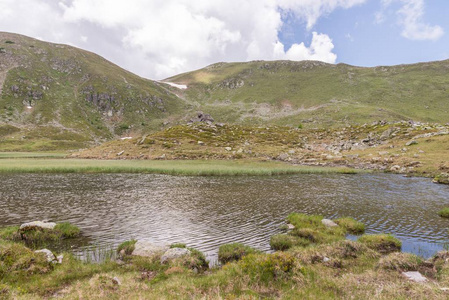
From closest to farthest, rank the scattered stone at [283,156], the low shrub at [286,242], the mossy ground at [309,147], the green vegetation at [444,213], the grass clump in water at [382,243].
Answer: the grass clump in water at [382,243], the low shrub at [286,242], the green vegetation at [444,213], the mossy ground at [309,147], the scattered stone at [283,156]

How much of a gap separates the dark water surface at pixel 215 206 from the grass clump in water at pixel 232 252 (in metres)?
0.81

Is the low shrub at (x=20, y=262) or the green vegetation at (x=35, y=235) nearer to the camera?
the low shrub at (x=20, y=262)

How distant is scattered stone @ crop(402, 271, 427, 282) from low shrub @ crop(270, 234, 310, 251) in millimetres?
6277

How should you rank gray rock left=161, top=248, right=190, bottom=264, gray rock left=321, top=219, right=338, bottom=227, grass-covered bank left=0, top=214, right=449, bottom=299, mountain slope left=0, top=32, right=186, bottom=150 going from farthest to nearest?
mountain slope left=0, top=32, right=186, bottom=150, gray rock left=321, top=219, right=338, bottom=227, gray rock left=161, top=248, right=190, bottom=264, grass-covered bank left=0, top=214, right=449, bottom=299

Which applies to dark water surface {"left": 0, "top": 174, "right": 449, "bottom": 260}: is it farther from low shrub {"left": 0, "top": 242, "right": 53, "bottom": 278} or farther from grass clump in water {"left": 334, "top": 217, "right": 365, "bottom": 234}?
low shrub {"left": 0, "top": 242, "right": 53, "bottom": 278}

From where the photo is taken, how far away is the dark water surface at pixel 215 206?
19.1 metres

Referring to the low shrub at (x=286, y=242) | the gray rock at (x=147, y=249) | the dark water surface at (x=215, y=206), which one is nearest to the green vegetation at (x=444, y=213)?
the dark water surface at (x=215, y=206)

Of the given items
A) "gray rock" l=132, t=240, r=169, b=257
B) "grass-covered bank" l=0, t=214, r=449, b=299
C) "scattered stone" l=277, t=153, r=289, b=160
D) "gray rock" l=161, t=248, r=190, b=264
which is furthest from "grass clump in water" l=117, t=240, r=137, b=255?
"scattered stone" l=277, t=153, r=289, b=160

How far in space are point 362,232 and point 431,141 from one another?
64746mm

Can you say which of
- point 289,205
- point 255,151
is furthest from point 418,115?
point 289,205

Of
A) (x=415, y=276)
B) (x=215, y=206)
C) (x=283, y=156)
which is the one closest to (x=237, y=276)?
(x=415, y=276)

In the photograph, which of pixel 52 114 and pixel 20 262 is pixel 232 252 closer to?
pixel 20 262

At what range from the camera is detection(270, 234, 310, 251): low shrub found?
16.9 meters

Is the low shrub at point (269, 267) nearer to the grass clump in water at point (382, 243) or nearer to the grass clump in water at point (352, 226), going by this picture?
the grass clump in water at point (382, 243)
